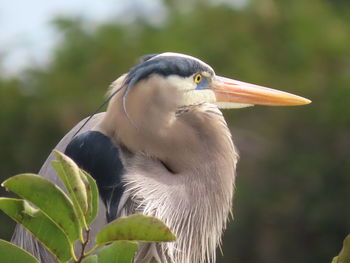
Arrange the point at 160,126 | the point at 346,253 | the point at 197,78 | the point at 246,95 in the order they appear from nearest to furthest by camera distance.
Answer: the point at 346,253
the point at 160,126
the point at 197,78
the point at 246,95

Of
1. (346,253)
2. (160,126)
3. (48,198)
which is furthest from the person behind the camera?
(160,126)

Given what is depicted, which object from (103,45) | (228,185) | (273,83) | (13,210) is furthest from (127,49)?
(13,210)

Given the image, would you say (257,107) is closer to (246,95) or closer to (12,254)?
(246,95)

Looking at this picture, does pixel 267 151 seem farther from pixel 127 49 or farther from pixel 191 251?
pixel 191 251

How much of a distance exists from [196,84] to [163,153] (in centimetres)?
25

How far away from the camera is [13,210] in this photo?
73.9 inches

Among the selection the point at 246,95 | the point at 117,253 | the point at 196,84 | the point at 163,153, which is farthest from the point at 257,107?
the point at 117,253

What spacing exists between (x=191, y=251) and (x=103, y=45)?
589 cm

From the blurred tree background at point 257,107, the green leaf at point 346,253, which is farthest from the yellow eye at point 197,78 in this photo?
the blurred tree background at point 257,107

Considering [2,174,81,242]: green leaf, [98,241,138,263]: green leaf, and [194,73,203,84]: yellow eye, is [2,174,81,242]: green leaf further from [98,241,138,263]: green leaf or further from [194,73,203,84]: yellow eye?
[194,73,203,84]: yellow eye

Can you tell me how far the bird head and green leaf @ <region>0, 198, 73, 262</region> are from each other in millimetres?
1353

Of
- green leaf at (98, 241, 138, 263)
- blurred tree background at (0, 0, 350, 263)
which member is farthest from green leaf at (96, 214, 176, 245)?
blurred tree background at (0, 0, 350, 263)

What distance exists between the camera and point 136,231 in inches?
73.6

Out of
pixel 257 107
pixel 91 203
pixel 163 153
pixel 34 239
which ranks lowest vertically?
pixel 257 107
